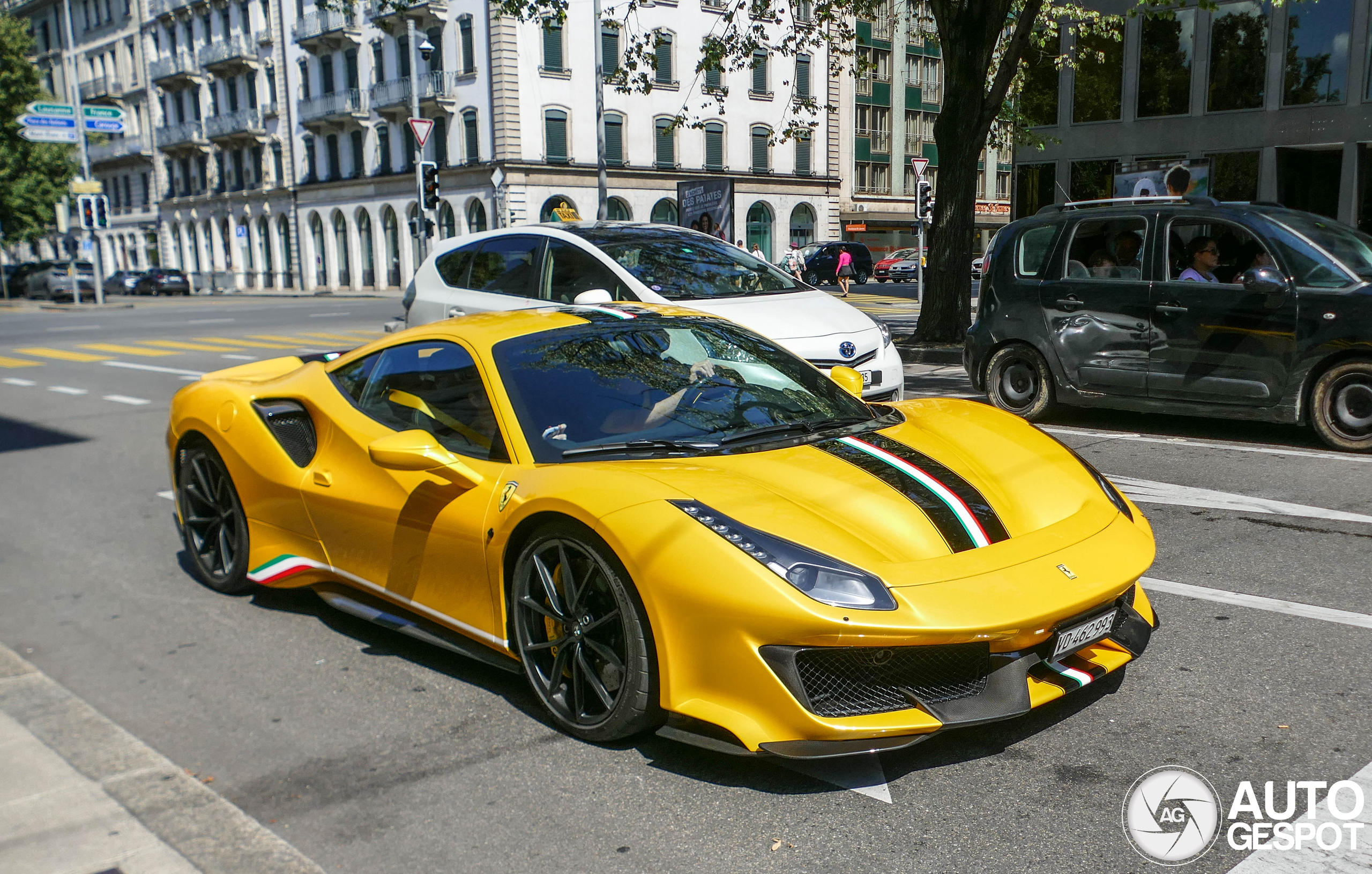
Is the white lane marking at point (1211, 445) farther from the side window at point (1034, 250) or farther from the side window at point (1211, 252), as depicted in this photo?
the side window at point (1034, 250)

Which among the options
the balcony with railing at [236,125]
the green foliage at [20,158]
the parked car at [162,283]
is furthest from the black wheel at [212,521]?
the balcony with railing at [236,125]

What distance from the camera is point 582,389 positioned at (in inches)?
156

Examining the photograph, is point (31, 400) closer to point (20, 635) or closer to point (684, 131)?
point (20, 635)

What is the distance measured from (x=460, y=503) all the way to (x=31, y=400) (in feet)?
37.1

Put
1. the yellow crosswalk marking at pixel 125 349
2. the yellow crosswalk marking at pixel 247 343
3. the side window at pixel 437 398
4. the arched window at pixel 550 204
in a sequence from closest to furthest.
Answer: the side window at pixel 437 398, the yellow crosswalk marking at pixel 125 349, the yellow crosswalk marking at pixel 247 343, the arched window at pixel 550 204

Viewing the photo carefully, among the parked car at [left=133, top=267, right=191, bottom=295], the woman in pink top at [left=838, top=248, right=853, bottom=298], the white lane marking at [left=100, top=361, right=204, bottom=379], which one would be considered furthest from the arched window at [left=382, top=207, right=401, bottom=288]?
the white lane marking at [left=100, top=361, right=204, bottom=379]

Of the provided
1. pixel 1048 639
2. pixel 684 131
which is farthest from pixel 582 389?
pixel 684 131

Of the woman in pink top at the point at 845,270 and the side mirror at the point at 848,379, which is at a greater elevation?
the side mirror at the point at 848,379

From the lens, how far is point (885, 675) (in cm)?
303

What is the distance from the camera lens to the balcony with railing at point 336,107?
49.8 metres

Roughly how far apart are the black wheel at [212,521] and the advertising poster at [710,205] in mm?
17236

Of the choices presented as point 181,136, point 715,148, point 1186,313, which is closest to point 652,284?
point 1186,313

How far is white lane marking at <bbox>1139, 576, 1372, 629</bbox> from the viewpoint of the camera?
434cm

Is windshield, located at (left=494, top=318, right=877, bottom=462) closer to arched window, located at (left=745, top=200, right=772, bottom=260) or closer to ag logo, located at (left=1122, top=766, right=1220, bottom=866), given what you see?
ag logo, located at (left=1122, top=766, right=1220, bottom=866)
